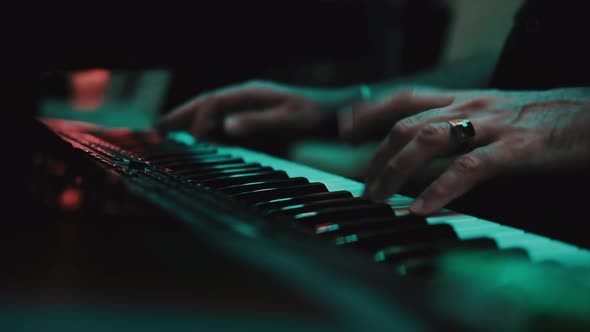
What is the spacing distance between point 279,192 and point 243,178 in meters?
0.11

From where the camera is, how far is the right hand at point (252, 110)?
143cm

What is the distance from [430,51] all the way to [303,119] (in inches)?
32.8

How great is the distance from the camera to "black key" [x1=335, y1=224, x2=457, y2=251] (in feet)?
1.92

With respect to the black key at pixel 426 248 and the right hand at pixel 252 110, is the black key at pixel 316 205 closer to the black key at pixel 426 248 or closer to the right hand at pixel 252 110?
the black key at pixel 426 248

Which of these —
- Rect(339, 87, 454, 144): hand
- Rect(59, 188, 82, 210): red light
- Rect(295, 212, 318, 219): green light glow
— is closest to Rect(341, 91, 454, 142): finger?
Rect(339, 87, 454, 144): hand

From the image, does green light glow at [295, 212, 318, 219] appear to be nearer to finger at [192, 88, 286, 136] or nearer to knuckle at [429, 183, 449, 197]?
knuckle at [429, 183, 449, 197]

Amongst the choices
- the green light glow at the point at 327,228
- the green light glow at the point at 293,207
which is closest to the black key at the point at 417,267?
the green light glow at the point at 327,228

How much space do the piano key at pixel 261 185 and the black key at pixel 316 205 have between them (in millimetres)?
110

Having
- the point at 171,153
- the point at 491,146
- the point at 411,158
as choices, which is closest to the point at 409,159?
the point at 411,158

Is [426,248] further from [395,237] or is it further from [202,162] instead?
[202,162]

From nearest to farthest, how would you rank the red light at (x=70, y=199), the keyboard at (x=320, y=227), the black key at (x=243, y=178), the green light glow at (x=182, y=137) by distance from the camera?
the keyboard at (x=320, y=227) < the red light at (x=70, y=199) < the black key at (x=243, y=178) < the green light glow at (x=182, y=137)

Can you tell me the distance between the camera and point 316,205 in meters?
0.71

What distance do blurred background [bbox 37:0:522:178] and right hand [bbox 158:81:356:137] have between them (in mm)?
45

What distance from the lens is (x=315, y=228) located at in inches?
25.0
